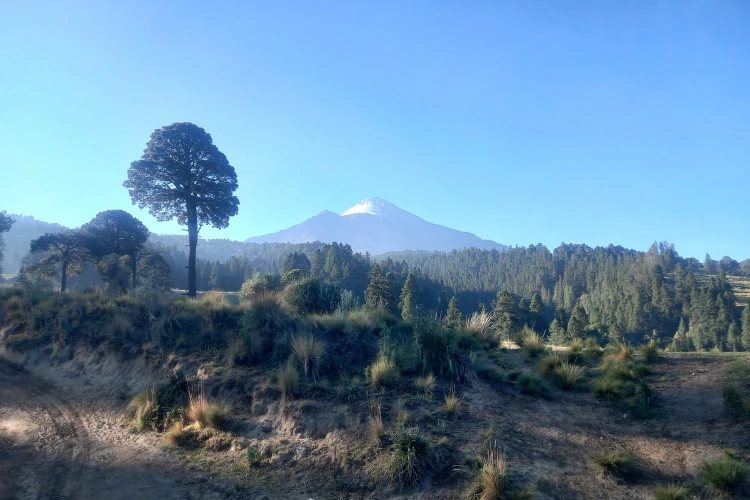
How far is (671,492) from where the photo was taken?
5055 millimetres

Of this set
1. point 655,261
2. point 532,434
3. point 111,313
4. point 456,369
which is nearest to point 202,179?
point 111,313

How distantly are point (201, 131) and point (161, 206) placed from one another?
4.62 m

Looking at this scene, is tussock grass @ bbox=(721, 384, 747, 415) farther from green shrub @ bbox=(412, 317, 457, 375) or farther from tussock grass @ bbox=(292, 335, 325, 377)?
tussock grass @ bbox=(292, 335, 325, 377)

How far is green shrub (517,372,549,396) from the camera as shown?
28.8 ft

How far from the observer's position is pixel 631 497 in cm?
527

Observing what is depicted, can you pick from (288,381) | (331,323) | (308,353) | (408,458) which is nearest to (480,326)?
(331,323)

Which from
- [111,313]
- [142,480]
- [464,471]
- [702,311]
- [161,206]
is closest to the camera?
[464,471]

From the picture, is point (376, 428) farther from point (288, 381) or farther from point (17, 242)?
point (17, 242)

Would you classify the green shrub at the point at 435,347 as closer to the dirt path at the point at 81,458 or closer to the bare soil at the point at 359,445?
the bare soil at the point at 359,445

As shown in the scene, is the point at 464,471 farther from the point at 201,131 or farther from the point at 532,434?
the point at 201,131

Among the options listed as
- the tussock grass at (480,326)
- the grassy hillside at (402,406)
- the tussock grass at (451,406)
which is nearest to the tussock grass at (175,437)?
the grassy hillside at (402,406)

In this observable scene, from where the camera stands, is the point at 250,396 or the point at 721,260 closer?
the point at 250,396

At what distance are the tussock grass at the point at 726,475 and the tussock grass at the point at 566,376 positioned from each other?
12.4 ft

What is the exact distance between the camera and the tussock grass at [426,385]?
8055 millimetres
